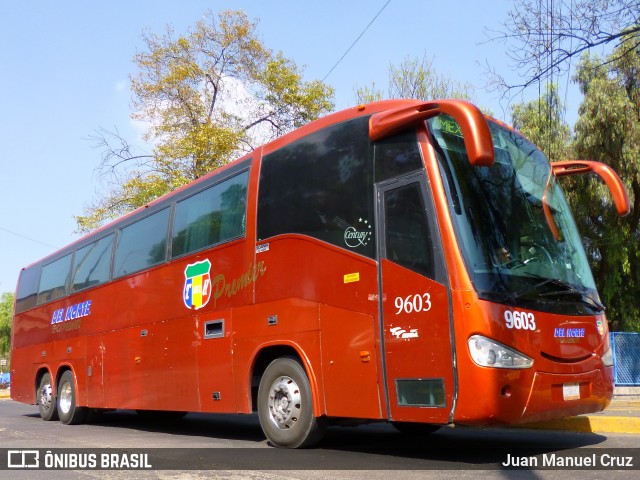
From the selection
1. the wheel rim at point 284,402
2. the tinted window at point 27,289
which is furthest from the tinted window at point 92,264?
the wheel rim at point 284,402

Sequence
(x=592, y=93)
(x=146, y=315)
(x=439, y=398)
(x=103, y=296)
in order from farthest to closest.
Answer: (x=592, y=93) → (x=103, y=296) → (x=146, y=315) → (x=439, y=398)

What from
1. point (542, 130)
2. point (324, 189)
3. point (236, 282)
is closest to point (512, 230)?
point (324, 189)

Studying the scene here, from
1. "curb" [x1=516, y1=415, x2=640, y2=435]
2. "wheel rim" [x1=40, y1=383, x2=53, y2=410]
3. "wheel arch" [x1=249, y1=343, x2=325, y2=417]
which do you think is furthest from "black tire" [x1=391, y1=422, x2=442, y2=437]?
"wheel rim" [x1=40, y1=383, x2=53, y2=410]

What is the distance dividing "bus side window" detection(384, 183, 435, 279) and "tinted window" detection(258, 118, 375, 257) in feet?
0.82

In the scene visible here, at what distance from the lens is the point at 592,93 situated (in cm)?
2223

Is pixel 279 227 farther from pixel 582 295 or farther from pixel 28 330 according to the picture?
pixel 28 330

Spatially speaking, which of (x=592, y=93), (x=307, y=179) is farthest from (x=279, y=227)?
(x=592, y=93)

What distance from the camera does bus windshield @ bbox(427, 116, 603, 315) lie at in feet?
20.2

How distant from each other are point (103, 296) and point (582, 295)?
8706 millimetres

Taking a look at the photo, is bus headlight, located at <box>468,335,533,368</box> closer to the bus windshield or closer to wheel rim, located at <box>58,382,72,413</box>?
the bus windshield

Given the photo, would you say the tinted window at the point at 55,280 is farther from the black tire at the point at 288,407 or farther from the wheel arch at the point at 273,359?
the black tire at the point at 288,407

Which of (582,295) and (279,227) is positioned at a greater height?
(279,227)

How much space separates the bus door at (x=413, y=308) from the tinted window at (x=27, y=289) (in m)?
11.9

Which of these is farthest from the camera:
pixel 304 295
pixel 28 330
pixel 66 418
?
pixel 28 330
